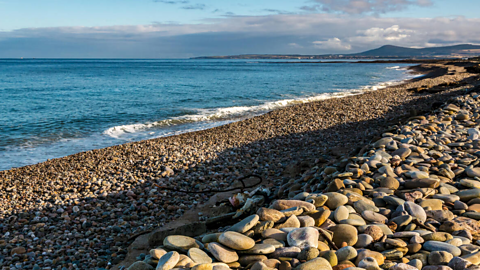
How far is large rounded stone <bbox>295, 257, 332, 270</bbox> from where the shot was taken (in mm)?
2428

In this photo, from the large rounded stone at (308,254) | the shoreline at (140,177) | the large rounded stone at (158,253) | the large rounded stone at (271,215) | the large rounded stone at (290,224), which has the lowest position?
the shoreline at (140,177)

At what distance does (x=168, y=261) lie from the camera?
257 centimetres

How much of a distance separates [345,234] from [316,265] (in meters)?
0.61

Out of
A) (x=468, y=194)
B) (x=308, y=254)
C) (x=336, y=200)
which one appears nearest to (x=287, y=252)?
(x=308, y=254)

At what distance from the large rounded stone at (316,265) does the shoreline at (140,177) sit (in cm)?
265

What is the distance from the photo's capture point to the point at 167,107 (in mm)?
19547

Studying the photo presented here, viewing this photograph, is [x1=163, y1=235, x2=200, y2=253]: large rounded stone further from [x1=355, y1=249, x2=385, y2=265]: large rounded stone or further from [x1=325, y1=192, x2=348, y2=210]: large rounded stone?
[x1=325, y1=192, x2=348, y2=210]: large rounded stone

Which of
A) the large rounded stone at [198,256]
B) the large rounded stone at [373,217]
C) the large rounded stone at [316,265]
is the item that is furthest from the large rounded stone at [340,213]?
the large rounded stone at [198,256]

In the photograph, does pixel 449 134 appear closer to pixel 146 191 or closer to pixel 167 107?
pixel 146 191

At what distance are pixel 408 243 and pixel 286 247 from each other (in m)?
1.08

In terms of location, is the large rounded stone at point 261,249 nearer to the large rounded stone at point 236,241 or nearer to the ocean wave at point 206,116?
the large rounded stone at point 236,241

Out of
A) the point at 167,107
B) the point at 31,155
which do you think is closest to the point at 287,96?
the point at 167,107

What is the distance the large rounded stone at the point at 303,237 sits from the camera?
274cm

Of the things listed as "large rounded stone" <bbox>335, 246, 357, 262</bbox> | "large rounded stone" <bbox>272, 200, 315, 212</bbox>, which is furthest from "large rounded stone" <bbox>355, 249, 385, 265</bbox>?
"large rounded stone" <bbox>272, 200, 315, 212</bbox>
